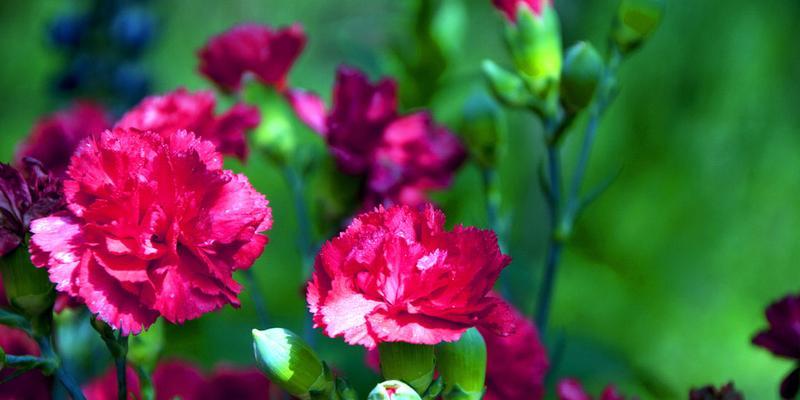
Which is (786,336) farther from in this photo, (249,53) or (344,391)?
(249,53)

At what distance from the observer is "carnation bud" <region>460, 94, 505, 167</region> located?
0.76 meters

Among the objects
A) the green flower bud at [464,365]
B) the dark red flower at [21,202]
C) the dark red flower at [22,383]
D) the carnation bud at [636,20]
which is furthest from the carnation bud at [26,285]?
the carnation bud at [636,20]

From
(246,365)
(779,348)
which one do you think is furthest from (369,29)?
(779,348)

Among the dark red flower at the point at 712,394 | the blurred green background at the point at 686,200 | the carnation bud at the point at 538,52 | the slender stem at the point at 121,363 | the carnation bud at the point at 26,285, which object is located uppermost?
the carnation bud at the point at 538,52

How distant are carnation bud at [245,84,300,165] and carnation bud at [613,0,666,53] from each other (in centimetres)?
27

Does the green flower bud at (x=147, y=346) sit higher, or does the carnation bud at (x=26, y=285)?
the carnation bud at (x=26, y=285)

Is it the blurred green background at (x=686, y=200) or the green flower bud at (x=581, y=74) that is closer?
the green flower bud at (x=581, y=74)

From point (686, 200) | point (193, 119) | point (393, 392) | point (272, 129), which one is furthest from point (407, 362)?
point (686, 200)

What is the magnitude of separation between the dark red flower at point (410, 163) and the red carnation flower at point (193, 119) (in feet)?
0.37

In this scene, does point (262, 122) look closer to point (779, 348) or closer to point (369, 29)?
point (779, 348)

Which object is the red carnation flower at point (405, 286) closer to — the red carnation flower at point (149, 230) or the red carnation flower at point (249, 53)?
the red carnation flower at point (149, 230)

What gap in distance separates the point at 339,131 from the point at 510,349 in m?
0.21

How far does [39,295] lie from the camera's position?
524mm

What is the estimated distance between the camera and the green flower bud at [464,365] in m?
0.52
